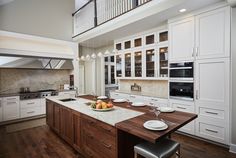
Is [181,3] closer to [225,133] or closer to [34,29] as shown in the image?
[225,133]

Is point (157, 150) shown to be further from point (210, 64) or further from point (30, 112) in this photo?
point (30, 112)

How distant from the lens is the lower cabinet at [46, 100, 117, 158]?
1797mm

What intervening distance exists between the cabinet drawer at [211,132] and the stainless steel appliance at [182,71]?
1.04m

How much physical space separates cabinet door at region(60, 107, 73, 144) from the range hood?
2.87m

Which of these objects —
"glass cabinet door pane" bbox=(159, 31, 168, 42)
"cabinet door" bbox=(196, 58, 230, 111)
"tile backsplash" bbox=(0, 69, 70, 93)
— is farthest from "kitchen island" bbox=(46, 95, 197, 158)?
"tile backsplash" bbox=(0, 69, 70, 93)

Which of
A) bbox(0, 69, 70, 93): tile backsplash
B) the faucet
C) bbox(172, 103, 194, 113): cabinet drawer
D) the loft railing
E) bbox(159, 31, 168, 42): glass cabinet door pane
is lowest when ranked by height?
bbox(172, 103, 194, 113): cabinet drawer

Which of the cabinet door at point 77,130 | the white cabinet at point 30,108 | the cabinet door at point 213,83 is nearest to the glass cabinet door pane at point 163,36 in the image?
the cabinet door at point 213,83

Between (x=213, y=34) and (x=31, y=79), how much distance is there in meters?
5.80

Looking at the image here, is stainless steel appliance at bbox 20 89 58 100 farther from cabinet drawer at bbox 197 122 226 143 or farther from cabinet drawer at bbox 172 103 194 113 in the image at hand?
cabinet drawer at bbox 197 122 226 143

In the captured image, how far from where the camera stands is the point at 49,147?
110 inches

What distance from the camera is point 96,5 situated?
4766mm

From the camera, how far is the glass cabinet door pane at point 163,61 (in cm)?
372

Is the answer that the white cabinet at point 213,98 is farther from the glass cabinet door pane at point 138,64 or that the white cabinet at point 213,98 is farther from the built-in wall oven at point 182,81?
the glass cabinet door pane at point 138,64

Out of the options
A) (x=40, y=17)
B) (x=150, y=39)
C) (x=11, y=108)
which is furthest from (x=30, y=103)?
(x=150, y=39)
